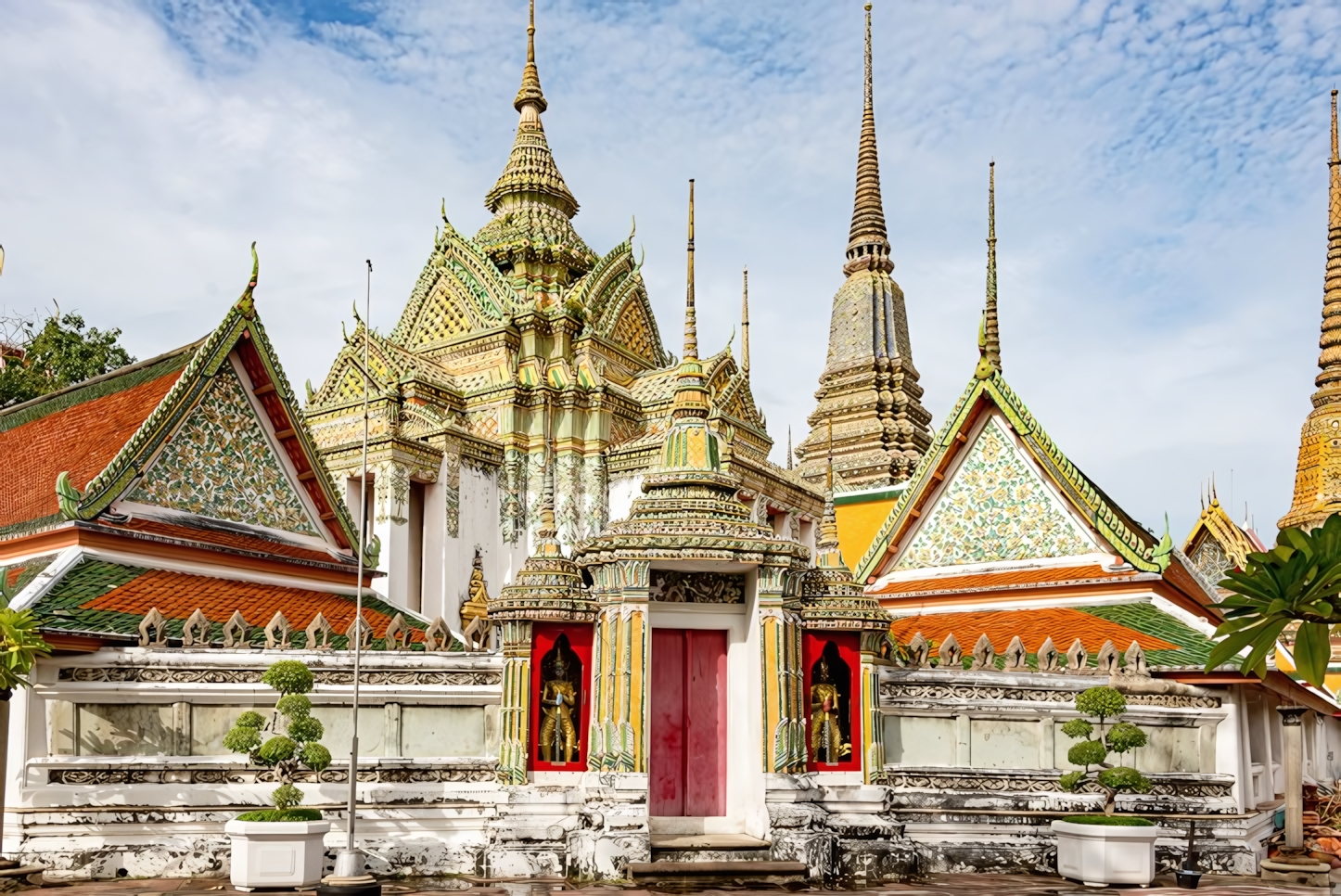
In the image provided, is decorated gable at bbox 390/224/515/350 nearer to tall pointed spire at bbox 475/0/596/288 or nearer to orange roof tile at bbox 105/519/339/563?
tall pointed spire at bbox 475/0/596/288

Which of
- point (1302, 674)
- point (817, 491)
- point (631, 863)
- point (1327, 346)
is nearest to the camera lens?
point (1302, 674)

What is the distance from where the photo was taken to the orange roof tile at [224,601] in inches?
450

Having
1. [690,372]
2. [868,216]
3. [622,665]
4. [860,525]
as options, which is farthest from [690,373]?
[868,216]

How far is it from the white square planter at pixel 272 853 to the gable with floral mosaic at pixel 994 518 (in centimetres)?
935

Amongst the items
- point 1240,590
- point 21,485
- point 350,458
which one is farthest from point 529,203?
point 1240,590

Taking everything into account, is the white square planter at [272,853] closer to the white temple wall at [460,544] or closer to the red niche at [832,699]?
the red niche at [832,699]

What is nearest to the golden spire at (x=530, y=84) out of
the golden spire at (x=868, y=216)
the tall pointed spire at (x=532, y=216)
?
the tall pointed spire at (x=532, y=216)

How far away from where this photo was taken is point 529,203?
93.1ft

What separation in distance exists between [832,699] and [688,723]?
4.37 ft

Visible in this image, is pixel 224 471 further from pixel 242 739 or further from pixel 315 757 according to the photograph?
pixel 315 757

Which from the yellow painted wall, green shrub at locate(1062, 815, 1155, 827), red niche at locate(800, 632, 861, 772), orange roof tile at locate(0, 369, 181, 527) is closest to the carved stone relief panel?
red niche at locate(800, 632, 861, 772)

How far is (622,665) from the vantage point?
34.7ft

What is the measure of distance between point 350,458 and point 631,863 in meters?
14.8

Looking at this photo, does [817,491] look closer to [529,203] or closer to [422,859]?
[529,203]
